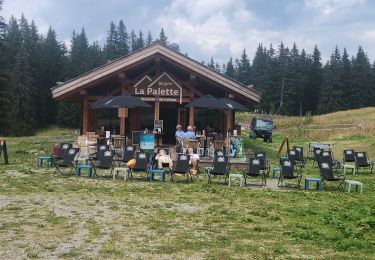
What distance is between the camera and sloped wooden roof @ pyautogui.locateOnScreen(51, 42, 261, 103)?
67.8 feet

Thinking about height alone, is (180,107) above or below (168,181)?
above

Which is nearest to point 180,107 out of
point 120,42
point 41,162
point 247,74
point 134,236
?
point 41,162

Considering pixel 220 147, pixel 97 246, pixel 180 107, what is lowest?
pixel 97 246

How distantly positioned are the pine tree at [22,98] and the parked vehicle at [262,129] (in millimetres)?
27857

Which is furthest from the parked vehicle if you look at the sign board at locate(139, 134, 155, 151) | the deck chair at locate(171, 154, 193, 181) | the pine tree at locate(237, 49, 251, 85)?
the pine tree at locate(237, 49, 251, 85)

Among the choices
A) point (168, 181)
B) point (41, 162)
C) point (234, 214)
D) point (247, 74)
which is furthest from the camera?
point (247, 74)

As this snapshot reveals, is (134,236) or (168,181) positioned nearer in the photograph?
(134,236)

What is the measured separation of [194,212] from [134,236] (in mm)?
2351

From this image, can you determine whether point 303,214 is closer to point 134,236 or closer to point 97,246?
point 134,236

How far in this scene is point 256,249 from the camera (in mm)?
6883

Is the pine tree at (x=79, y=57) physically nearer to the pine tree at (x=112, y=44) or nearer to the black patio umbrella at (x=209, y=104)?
the pine tree at (x=112, y=44)

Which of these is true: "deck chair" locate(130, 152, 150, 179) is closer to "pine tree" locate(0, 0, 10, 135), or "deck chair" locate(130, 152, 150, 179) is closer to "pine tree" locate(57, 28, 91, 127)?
"pine tree" locate(0, 0, 10, 135)

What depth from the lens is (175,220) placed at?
28.7ft

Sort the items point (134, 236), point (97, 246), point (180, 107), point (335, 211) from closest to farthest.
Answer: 1. point (97, 246)
2. point (134, 236)
3. point (335, 211)
4. point (180, 107)
